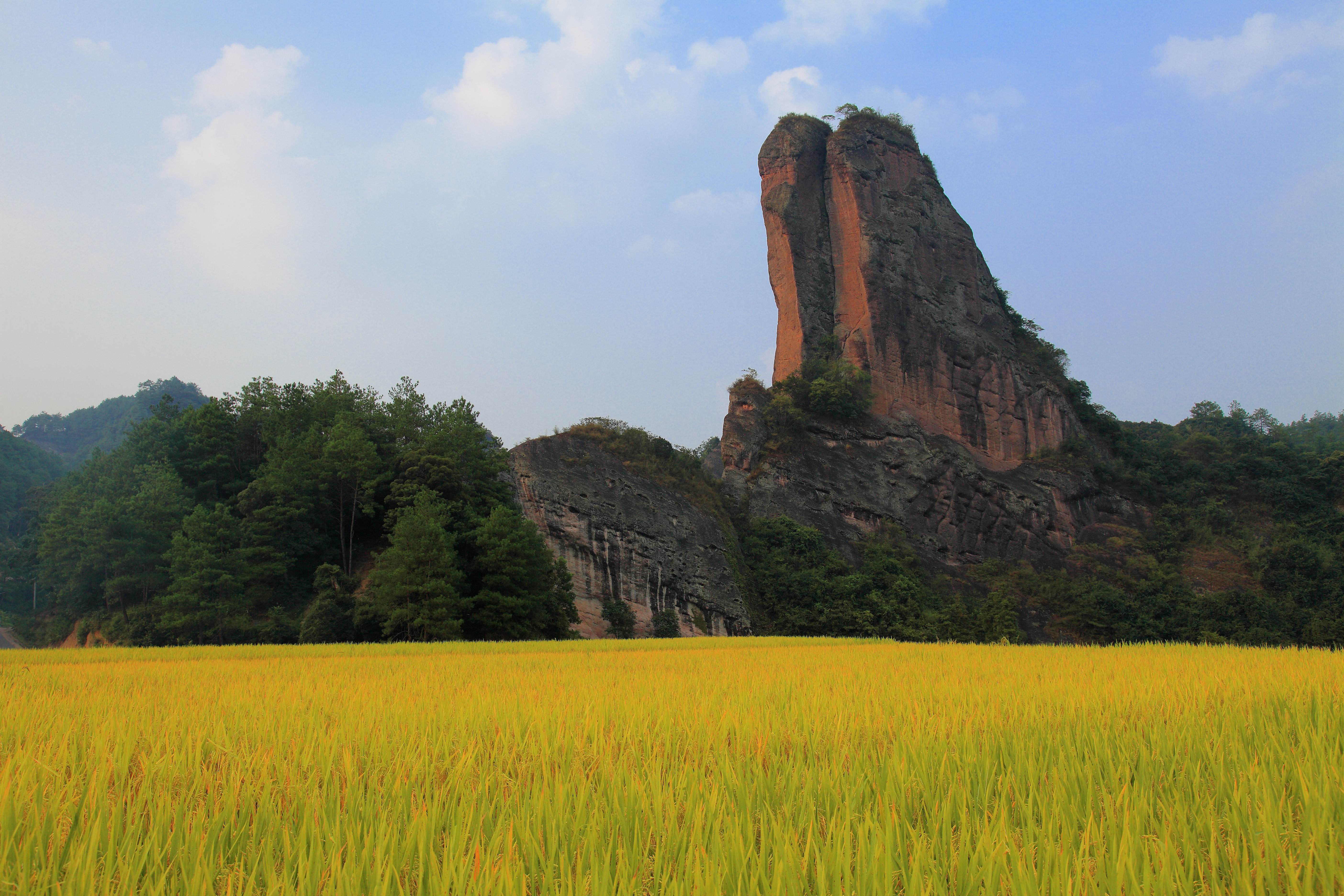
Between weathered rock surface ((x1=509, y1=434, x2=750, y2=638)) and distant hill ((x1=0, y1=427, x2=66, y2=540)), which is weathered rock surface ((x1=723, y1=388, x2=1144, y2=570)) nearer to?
weathered rock surface ((x1=509, y1=434, x2=750, y2=638))

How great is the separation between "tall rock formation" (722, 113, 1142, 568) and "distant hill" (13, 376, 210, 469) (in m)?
110

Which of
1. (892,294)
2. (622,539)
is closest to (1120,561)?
(892,294)

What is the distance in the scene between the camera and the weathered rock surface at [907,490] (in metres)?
42.3

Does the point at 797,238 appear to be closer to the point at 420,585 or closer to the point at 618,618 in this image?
the point at 618,618

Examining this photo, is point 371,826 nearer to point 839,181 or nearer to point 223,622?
point 223,622

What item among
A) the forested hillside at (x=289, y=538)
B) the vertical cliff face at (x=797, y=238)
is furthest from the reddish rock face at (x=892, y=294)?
the forested hillside at (x=289, y=538)

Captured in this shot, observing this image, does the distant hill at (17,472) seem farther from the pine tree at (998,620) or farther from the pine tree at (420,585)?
the pine tree at (998,620)

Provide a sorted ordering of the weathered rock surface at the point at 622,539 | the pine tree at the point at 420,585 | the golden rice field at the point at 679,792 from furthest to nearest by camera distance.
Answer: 1. the weathered rock surface at the point at 622,539
2. the pine tree at the point at 420,585
3. the golden rice field at the point at 679,792

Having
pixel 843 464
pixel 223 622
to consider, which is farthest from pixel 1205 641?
pixel 223 622

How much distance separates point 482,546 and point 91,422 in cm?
14193

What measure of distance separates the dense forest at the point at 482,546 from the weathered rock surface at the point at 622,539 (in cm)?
113

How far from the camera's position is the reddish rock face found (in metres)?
46.8

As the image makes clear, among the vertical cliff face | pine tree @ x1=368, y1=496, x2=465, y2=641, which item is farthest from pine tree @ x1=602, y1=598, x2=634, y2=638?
the vertical cliff face

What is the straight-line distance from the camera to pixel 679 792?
2418 millimetres
